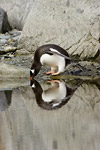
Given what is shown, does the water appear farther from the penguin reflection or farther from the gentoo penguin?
the gentoo penguin

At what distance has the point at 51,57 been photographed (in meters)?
9.27

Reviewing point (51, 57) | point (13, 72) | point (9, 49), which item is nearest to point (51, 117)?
point (51, 57)

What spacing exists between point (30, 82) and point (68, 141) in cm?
507

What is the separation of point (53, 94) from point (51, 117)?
6.46 feet

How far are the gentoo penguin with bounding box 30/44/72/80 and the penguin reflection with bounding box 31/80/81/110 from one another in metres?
0.46

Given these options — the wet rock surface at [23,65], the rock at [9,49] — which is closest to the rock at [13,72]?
the wet rock surface at [23,65]

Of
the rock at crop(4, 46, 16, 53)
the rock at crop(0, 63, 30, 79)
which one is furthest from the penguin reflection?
the rock at crop(4, 46, 16, 53)

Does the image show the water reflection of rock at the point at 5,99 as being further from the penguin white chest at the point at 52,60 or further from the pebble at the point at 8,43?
the pebble at the point at 8,43

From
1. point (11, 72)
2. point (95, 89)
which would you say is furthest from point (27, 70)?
point (95, 89)

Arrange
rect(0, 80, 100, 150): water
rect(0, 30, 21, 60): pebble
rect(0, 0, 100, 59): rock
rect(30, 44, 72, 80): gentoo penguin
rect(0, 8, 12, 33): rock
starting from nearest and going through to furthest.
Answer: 1. rect(0, 80, 100, 150): water
2. rect(30, 44, 72, 80): gentoo penguin
3. rect(0, 0, 100, 59): rock
4. rect(0, 30, 21, 60): pebble
5. rect(0, 8, 12, 33): rock

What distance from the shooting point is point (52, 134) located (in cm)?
471

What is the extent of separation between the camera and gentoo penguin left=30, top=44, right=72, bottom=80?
30.4 feet

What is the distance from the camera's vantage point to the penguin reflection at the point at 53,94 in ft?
21.7

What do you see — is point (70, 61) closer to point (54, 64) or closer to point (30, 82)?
point (54, 64)
